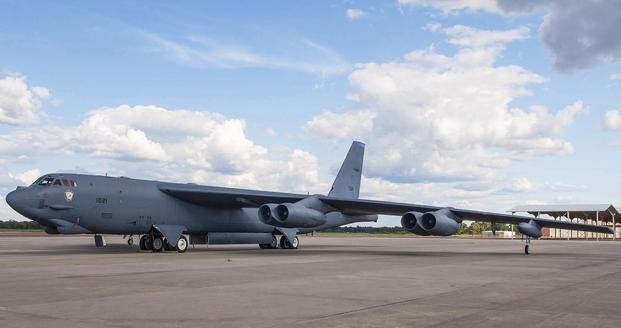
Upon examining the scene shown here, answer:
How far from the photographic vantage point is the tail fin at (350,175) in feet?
119

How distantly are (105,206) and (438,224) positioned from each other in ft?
46.9

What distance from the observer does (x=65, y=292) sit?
34.4 ft

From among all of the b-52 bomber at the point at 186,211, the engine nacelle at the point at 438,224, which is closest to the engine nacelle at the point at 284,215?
the b-52 bomber at the point at 186,211

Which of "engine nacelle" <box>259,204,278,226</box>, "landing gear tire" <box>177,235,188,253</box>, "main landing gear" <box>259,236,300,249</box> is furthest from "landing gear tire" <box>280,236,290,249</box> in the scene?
"landing gear tire" <box>177,235,188,253</box>

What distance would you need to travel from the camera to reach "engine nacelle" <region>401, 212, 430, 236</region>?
25.6m

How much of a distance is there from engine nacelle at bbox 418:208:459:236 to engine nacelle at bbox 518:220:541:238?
3.85 metres

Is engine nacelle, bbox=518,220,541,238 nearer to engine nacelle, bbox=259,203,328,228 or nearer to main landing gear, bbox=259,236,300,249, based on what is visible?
engine nacelle, bbox=259,203,328,228

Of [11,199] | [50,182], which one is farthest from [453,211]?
[11,199]

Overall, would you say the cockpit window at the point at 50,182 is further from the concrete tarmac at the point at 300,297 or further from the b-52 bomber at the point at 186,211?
the concrete tarmac at the point at 300,297

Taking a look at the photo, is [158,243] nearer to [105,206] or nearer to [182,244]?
[182,244]

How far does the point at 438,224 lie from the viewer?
25219 mm

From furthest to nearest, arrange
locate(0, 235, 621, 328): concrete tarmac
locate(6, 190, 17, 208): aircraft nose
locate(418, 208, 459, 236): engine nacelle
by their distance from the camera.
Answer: locate(418, 208, 459, 236): engine nacelle, locate(6, 190, 17, 208): aircraft nose, locate(0, 235, 621, 328): concrete tarmac

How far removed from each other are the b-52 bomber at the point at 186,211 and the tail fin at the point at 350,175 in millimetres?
Answer: 4603

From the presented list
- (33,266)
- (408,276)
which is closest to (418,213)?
(408,276)
